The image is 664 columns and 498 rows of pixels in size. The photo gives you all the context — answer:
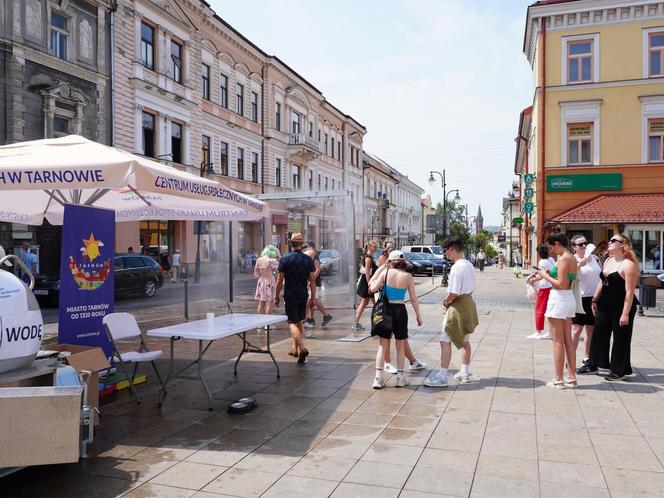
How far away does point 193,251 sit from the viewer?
29094mm

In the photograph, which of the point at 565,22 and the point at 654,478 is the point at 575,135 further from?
the point at 654,478

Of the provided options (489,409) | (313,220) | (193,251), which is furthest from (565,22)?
(489,409)

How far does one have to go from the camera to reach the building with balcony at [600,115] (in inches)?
918

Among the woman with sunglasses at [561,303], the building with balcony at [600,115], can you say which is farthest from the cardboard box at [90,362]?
the building with balcony at [600,115]

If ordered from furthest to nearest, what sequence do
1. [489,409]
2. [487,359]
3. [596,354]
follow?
[487,359] < [596,354] < [489,409]

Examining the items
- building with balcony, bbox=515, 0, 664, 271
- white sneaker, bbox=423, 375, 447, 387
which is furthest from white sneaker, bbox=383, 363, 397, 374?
building with balcony, bbox=515, 0, 664, 271

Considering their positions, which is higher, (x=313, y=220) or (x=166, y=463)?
(x=313, y=220)

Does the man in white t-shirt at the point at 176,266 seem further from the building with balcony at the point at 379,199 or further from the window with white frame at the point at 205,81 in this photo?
the building with balcony at the point at 379,199

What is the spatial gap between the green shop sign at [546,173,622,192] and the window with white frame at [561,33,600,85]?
13.6 feet

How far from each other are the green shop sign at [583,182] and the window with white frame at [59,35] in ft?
68.3

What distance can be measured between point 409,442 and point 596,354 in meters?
3.69

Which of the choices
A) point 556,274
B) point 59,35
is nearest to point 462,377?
point 556,274

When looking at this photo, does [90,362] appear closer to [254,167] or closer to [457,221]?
[254,167]

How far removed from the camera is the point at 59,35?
2158cm
